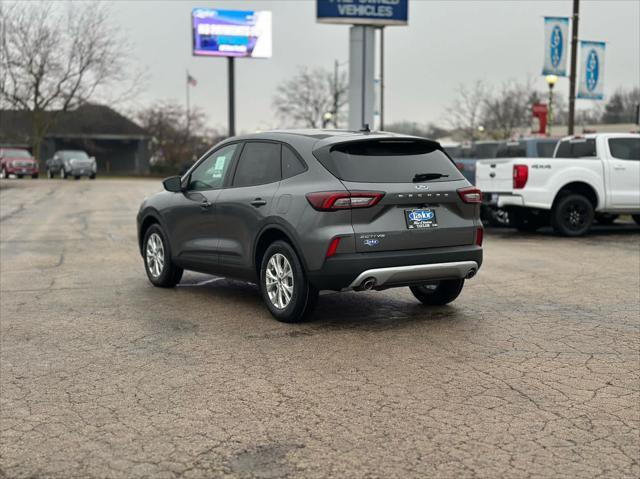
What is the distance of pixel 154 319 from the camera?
7633mm

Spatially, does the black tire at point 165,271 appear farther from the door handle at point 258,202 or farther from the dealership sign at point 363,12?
the dealership sign at point 363,12

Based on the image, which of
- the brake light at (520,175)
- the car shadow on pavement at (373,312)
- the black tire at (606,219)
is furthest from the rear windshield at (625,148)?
the car shadow on pavement at (373,312)

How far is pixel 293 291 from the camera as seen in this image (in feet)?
23.4

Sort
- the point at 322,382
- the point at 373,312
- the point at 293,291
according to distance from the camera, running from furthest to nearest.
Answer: the point at 373,312 < the point at 293,291 < the point at 322,382

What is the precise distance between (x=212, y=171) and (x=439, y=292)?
2756mm

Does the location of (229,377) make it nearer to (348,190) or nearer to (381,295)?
(348,190)

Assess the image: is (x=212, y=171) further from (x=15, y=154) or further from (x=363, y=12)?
(x=15, y=154)

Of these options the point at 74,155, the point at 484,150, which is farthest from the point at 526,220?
the point at 74,155

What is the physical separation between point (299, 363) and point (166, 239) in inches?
151

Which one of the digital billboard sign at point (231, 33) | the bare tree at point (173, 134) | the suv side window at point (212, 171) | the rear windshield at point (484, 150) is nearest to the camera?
the suv side window at point (212, 171)

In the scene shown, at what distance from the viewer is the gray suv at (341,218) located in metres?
6.84

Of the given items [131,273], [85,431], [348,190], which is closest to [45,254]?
[131,273]

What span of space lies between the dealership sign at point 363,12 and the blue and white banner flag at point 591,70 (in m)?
6.93

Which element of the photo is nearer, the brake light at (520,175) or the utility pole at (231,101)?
the brake light at (520,175)
